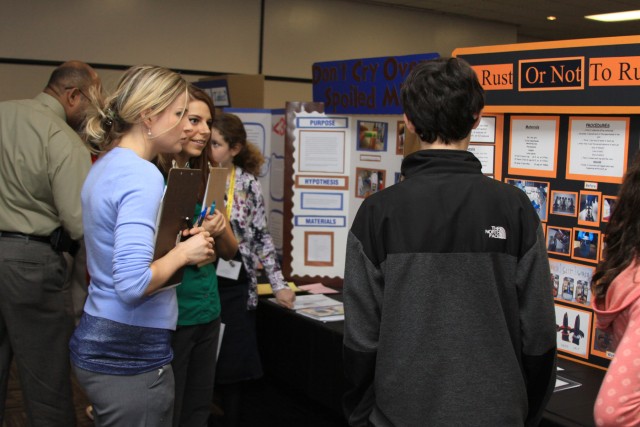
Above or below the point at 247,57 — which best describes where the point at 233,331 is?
below

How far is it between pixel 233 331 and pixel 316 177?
94 cm

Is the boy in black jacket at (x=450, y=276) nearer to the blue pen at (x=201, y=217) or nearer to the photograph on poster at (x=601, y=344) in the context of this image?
the blue pen at (x=201, y=217)

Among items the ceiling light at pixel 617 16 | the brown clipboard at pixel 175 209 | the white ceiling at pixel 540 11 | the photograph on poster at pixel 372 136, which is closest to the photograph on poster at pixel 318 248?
the photograph on poster at pixel 372 136

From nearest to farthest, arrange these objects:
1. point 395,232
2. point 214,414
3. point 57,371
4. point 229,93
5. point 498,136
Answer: point 395,232, point 498,136, point 57,371, point 214,414, point 229,93

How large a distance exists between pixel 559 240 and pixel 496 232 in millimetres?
1005

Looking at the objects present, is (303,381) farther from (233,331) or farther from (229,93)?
(229,93)

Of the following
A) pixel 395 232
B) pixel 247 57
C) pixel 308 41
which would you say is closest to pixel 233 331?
pixel 395 232

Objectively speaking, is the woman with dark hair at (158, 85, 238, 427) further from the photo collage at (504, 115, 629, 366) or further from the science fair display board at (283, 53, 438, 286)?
the science fair display board at (283, 53, 438, 286)

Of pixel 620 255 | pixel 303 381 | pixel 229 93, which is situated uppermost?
pixel 229 93

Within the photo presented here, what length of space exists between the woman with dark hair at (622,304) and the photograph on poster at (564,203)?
756 millimetres

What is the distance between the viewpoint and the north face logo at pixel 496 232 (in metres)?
1.20

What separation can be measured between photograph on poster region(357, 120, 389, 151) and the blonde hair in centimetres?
164

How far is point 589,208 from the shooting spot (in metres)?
2.02

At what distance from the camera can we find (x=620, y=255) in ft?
4.17
